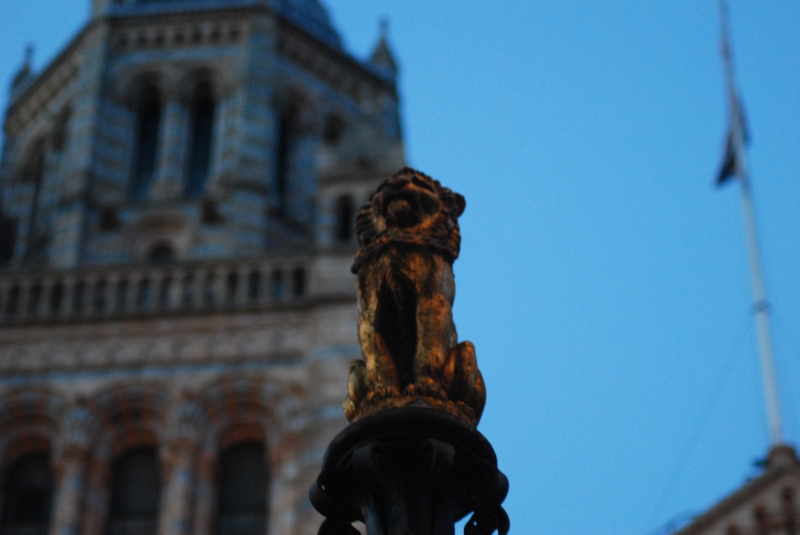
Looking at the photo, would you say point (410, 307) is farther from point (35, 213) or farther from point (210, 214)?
point (35, 213)

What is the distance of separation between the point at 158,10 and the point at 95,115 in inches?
127

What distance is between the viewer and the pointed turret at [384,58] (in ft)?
96.9

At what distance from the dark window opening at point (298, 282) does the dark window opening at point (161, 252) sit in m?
2.99

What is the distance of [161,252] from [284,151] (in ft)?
11.7

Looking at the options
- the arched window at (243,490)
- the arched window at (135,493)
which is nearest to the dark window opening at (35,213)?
the arched window at (135,493)

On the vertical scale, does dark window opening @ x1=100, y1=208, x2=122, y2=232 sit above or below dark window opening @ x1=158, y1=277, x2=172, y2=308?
above

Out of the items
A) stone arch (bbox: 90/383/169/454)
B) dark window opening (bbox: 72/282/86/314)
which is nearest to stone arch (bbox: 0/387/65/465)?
stone arch (bbox: 90/383/169/454)

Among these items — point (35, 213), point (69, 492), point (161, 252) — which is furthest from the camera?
point (35, 213)

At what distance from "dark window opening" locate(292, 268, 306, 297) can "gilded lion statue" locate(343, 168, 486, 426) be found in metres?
14.4

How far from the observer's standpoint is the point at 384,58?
99.0 feet

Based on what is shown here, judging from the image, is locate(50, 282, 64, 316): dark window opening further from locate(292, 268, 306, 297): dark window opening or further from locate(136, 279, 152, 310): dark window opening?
locate(292, 268, 306, 297): dark window opening

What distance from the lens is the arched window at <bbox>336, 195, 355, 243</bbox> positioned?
2249cm

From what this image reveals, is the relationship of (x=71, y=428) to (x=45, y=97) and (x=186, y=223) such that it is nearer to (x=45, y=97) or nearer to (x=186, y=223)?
(x=186, y=223)

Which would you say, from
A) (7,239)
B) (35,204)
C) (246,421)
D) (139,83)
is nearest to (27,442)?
(246,421)
